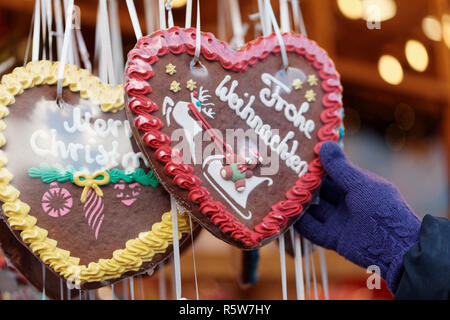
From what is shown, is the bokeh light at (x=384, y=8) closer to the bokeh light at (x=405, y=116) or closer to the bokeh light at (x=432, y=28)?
the bokeh light at (x=432, y=28)

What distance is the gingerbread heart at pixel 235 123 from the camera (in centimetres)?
67

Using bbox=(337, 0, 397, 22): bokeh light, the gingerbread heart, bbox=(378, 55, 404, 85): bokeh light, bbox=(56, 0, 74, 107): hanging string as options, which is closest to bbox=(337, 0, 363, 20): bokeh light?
bbox=(337, 0, 397, 22): bokeh light

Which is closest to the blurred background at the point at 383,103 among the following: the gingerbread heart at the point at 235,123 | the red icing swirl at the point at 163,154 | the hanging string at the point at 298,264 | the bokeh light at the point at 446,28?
the bokeh light at the point at 446,28

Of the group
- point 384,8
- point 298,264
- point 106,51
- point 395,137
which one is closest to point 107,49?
point 106,51

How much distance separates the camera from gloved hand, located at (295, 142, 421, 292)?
0.69 metres

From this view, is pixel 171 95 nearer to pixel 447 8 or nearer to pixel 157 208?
pixel 157 208

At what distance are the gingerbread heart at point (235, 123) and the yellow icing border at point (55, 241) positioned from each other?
8cm

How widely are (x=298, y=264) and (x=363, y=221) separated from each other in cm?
14

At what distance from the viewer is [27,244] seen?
664 millimetres

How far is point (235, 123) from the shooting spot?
72cm

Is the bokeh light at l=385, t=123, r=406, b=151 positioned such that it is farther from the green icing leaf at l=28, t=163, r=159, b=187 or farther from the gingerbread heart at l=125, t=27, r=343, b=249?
the green icing leaf at l=28, t=163, r=159, b=187

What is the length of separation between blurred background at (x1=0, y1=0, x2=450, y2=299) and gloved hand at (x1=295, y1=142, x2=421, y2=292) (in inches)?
41.2

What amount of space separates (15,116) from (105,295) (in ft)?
1.43
